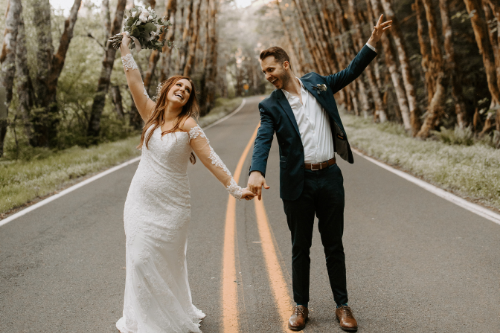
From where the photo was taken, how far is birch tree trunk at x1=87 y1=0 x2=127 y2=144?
17.4m

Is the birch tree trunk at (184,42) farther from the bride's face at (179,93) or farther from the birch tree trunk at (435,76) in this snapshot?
the bride's face at (179,93)

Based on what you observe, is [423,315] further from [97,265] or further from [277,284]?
[97,265]

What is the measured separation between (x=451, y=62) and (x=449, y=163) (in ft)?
18.5

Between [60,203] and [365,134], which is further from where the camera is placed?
[365,134]

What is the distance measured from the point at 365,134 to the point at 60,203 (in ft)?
41.7

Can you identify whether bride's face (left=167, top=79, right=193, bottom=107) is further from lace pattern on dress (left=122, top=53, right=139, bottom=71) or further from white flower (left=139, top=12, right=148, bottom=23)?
white flower (left=139, top=12, right=148, bottom=23)

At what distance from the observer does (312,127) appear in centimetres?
373

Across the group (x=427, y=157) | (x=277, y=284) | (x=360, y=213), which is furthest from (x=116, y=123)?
(x=277, y=284)

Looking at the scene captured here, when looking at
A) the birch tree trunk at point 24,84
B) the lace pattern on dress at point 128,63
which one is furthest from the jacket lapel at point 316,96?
the birch tree trunk at point 24,84

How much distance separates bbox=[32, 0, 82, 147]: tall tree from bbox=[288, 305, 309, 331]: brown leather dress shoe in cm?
1476

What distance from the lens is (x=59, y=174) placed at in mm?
11008

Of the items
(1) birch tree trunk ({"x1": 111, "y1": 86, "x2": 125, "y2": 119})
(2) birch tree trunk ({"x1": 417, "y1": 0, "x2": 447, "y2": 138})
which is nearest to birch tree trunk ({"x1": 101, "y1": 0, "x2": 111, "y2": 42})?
(1) birch tree trunk ({"x1": 111, "y1": 86, "x2": 125, "y2": 119})

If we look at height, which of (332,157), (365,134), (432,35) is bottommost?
(365,134)

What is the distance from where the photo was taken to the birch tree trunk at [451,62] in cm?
1359
